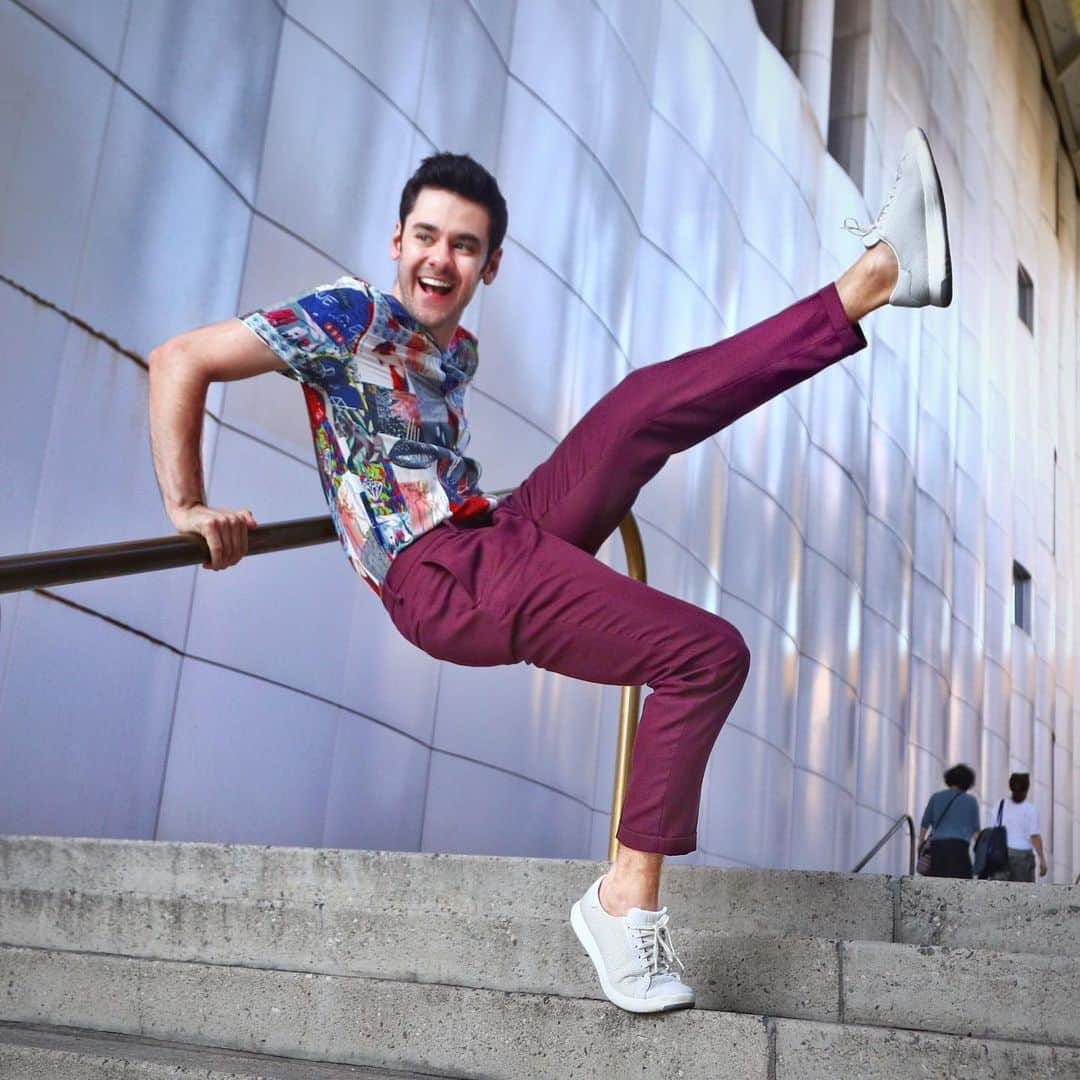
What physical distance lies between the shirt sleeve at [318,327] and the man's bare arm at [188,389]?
0.03 metres

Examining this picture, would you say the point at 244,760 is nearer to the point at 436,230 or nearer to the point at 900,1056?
the point at 436,230

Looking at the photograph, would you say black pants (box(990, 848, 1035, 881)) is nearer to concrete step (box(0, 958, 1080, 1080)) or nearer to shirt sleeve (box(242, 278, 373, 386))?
concrete step (box(0, 958, 1080, 1080))

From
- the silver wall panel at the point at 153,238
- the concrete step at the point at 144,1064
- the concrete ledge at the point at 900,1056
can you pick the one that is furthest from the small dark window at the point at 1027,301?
the concrete step at the point at 144,1064

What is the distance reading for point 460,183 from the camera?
104 inches

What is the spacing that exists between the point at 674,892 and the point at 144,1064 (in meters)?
1.17

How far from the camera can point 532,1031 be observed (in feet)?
7.29

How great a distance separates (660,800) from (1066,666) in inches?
889

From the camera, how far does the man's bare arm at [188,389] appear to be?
243 cm

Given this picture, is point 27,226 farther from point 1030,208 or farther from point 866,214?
point 1030,208

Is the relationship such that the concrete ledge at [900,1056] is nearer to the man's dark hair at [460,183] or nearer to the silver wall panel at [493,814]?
the man's dark hair at [460,183]

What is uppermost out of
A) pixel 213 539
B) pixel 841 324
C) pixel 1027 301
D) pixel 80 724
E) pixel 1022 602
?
pixel 1027 301

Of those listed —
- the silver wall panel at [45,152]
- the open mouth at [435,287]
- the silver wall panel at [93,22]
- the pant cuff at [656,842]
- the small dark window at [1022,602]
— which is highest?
the small dark window at [1022,602]

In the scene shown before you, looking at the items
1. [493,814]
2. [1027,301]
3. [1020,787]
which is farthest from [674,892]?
[1027,301]

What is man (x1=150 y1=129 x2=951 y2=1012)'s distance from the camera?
2.19 meters
